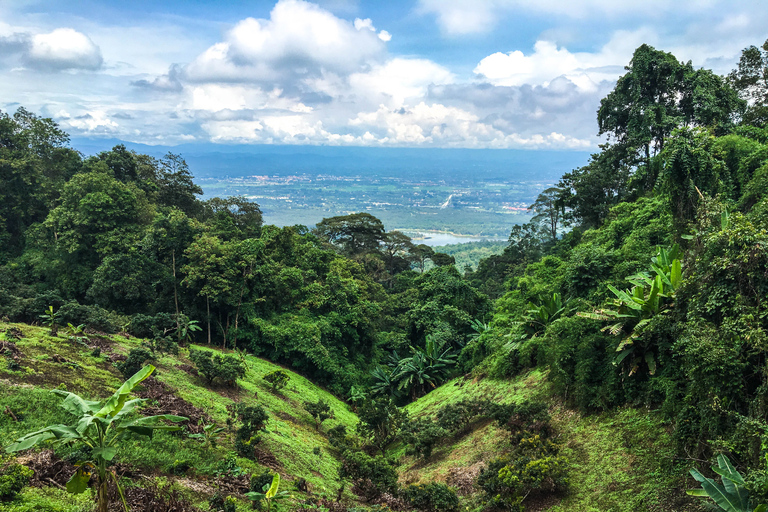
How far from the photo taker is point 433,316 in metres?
21.1

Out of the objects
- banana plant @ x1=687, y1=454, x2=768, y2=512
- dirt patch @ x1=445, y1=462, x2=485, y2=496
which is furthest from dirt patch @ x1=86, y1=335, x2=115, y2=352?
A: banana plant @ x1=687, y1=454, x2=768, y2=512

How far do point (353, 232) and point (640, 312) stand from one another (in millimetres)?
31993

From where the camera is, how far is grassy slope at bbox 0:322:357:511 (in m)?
5.74

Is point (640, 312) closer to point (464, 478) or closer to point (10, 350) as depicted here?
point (464, 478)

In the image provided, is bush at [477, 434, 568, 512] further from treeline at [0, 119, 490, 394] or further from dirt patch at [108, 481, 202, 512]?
treeline at [0, 119, 490, 394]

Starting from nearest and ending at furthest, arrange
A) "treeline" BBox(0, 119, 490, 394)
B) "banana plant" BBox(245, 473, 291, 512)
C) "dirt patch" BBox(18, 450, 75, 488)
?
"dirt patch" BBox(18, 450, 75, 488) < "banana plant" BBox(245, 473, 291, 512) < "treeline" BBox(0, 119, 490, 394)

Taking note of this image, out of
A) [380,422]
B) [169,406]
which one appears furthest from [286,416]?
[169,406]

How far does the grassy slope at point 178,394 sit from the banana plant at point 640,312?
6.16 m

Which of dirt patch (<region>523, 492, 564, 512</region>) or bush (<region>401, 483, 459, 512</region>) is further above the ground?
dirt patch (<region>523, 492, 564, 512</region>)

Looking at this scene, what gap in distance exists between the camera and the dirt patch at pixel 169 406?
7.37m

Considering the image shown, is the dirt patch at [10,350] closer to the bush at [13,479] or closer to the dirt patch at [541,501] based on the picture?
the bush at [13,479]

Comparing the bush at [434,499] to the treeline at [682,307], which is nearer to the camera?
the treeline at [682,307]

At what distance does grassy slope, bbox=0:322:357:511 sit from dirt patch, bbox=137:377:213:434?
34 cm

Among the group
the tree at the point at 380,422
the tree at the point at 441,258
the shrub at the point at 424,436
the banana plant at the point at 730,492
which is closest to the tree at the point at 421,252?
the tree at the point at 441,258
